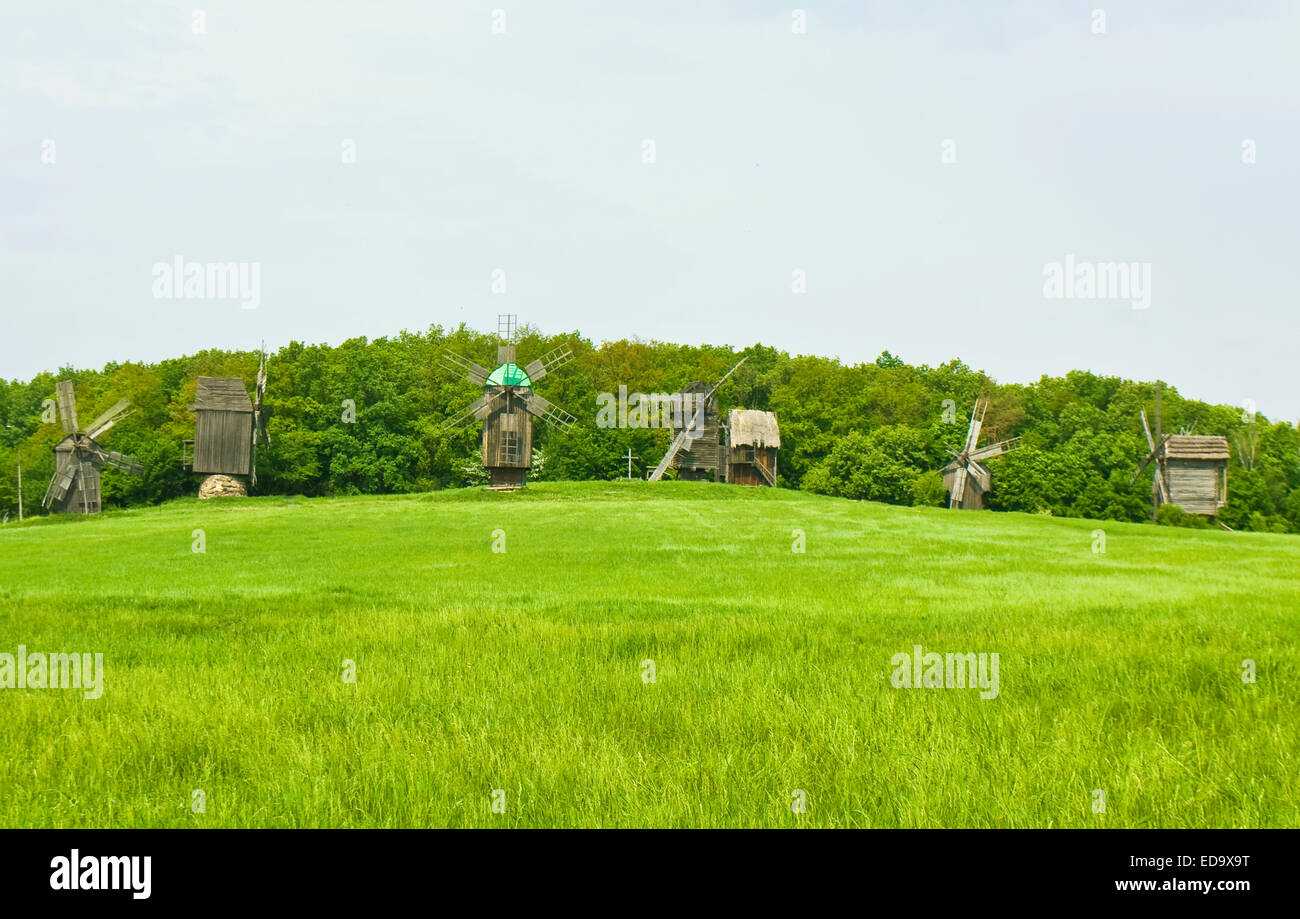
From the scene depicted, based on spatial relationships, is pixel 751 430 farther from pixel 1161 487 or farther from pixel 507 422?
pixel 1161 487

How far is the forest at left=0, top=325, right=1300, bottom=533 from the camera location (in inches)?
3098

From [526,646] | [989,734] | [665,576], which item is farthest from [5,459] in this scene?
[989,734]

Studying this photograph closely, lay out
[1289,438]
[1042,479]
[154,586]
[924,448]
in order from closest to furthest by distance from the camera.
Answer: [154,586] → [1042,479] → [924,448] → [1289,438]

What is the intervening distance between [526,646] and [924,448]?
8122 centimetres

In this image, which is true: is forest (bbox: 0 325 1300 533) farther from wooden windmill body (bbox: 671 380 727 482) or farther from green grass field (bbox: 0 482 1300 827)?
green grass field (bbox: 0 482 1300 827)

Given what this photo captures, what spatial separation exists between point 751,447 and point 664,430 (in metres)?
9.90

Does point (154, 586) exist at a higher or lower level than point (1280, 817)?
lower

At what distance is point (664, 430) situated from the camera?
87.7 m

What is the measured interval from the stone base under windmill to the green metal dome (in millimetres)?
23542

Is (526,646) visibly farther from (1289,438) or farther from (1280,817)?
(1289,438)

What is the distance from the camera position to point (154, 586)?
717 inches

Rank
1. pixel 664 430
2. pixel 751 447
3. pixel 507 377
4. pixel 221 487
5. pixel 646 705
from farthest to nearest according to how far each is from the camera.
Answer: pixel 664 430 < pixel 751 447 < pixel 221 487 < pixel 507 377 < pixel 646 705

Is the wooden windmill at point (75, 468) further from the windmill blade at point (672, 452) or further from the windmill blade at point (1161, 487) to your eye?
the windmill blade at point (1161, 487)

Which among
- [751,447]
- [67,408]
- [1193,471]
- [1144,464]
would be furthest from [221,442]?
[1193,471]
